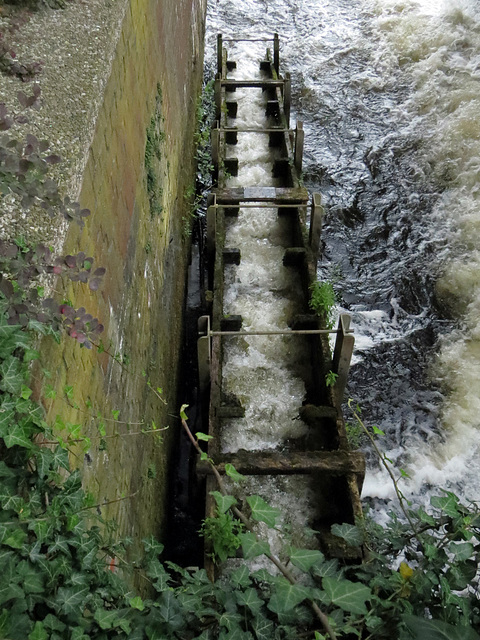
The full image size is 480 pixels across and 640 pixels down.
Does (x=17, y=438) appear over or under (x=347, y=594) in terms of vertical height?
over

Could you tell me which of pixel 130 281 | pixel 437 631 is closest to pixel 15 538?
pixel 437 631

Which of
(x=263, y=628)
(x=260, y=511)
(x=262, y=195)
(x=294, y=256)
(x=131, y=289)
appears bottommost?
(x=263, y=628)

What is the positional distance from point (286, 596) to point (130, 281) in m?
2.02

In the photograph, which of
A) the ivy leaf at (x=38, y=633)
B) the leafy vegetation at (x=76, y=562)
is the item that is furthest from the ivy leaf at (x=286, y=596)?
the ivy leaf at (x=38, y=633)

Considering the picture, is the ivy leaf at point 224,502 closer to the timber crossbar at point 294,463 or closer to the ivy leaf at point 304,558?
the ivy leaf at point 304,558

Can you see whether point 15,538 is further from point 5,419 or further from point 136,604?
point 136,604

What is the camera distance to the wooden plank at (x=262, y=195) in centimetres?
624

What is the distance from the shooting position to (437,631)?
164cm

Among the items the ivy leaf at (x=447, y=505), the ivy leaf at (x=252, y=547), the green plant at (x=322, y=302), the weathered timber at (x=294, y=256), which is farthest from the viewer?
the weathered timber at (x=294, y=256)

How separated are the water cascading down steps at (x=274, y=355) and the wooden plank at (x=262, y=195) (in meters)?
0.01

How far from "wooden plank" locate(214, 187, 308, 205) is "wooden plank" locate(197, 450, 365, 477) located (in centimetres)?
330

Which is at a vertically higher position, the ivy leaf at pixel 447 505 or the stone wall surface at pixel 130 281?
the stone wall surface at pixel 130 281

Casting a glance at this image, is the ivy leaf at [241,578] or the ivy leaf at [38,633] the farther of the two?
the ivy leaf at [241,578]

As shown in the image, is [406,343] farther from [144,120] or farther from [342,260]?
[144,120]
